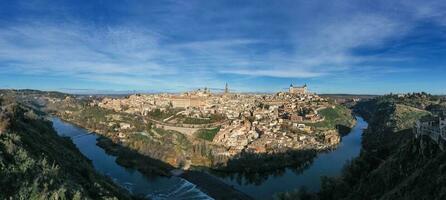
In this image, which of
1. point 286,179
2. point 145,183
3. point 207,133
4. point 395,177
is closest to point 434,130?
point 395,177

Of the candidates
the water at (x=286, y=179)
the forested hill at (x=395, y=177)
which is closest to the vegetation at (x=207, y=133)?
the water at (x=286, y=179)

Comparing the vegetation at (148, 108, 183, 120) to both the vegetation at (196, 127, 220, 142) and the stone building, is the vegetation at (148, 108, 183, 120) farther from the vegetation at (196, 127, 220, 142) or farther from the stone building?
the stone building

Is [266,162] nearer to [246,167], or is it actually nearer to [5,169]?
[246,167]

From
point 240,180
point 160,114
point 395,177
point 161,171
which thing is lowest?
point 240,180

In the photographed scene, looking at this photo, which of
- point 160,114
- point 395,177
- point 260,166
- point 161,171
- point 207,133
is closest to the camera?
point 395,177

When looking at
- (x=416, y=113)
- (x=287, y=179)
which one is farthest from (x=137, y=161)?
(x=416, y=113)

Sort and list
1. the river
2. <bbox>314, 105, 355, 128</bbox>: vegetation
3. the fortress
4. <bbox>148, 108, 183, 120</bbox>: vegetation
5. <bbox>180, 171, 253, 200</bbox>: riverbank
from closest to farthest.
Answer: <bbox>180, 171, 253, 200</bbox>: riverbank < the river < <bbox>314, 105, 355, 128</bbox>: vegetation < <bbox>148, 108, 183, 120</bbox>: vegetation < the fortress

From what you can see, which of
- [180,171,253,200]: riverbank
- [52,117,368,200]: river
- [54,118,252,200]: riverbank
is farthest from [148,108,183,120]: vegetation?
[180,171,253,200]: riverbank

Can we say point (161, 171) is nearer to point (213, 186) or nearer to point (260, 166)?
point (213, 186)
